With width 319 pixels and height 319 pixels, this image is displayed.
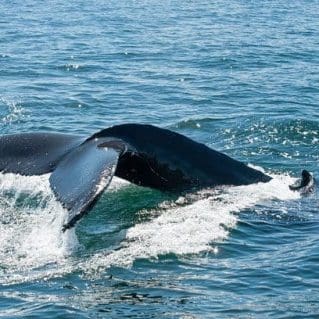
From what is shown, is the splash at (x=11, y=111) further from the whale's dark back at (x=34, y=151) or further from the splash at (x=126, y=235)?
the whale's dark back at (x=34, y=151)

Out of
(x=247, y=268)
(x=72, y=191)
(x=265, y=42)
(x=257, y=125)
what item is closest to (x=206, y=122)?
(x=257, y=125)

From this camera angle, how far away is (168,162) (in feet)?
28.4

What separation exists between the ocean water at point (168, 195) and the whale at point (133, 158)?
0.87 ft

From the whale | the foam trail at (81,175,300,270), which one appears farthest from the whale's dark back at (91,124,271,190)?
the foam trail at (81,175,300,270)

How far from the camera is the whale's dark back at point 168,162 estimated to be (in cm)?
841

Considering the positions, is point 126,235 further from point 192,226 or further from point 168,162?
point 168,162

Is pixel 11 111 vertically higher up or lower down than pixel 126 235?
lower down

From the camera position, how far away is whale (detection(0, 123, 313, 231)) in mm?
8047

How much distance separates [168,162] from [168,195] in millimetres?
995

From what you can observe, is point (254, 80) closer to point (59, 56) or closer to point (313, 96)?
point (313, 96)

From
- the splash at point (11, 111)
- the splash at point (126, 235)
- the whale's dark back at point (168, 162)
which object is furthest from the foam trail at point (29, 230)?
the splash at point (11, 111)

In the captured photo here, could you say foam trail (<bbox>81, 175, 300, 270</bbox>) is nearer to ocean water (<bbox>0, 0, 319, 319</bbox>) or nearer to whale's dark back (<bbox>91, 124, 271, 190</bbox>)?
ocean water (<bbox>0, 0, 319, 319</bbox>)

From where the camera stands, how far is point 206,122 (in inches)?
640

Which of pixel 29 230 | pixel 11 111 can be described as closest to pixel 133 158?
pixel 29 230
